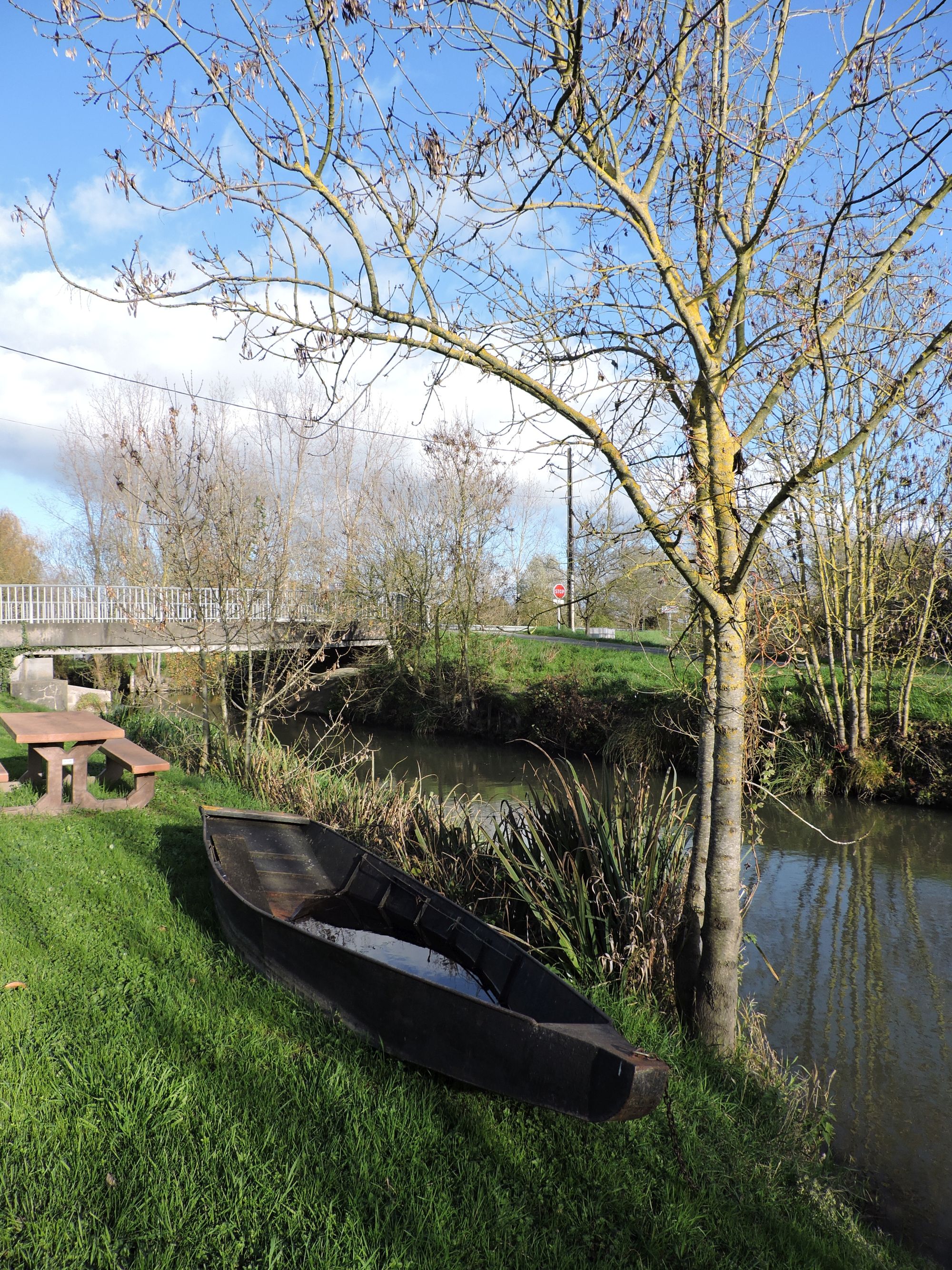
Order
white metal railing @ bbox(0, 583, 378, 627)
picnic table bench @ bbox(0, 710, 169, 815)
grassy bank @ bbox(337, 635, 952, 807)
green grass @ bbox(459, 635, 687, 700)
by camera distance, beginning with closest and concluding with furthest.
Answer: picnic table bench @ bbox(0, 710, 169, 815), white metal railing @ bbox(0, 583, 378, 627), grassy bank @ bbox(337, 635, 952, 807), green grass @ bbox(459, 635, 687, 700)

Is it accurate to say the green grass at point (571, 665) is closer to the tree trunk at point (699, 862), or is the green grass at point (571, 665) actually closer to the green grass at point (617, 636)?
the green grass at point (617, 636)

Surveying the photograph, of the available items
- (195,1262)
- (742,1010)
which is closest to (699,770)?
(742,1010)

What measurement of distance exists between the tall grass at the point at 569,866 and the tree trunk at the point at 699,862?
0.64 feet

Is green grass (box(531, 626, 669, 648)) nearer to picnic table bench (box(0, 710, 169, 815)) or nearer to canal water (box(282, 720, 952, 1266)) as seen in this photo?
canal water (box(282, 720, 952, 1266))

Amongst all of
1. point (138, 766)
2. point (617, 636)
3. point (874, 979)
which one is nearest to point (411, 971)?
Answer: point (138, 766)

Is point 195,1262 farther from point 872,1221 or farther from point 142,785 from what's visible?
point 142,785

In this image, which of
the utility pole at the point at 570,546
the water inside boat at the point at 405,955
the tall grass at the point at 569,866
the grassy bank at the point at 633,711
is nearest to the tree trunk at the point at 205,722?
the tall grass at the point at 569,866

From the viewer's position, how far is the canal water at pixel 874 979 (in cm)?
411

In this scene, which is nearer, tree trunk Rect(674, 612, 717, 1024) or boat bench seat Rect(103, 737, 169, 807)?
tree trunk Rect(674, 612, 717, 1024)

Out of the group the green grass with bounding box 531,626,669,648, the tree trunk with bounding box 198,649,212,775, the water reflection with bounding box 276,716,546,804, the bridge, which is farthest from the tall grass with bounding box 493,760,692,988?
the green grass with bounding box 531,626,669,648

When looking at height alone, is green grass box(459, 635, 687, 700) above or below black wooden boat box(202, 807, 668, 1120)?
above

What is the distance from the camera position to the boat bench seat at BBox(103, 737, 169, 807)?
714 centimetres

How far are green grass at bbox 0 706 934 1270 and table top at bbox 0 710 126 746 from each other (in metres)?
2.74

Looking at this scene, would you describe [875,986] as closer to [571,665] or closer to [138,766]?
[138,766]
